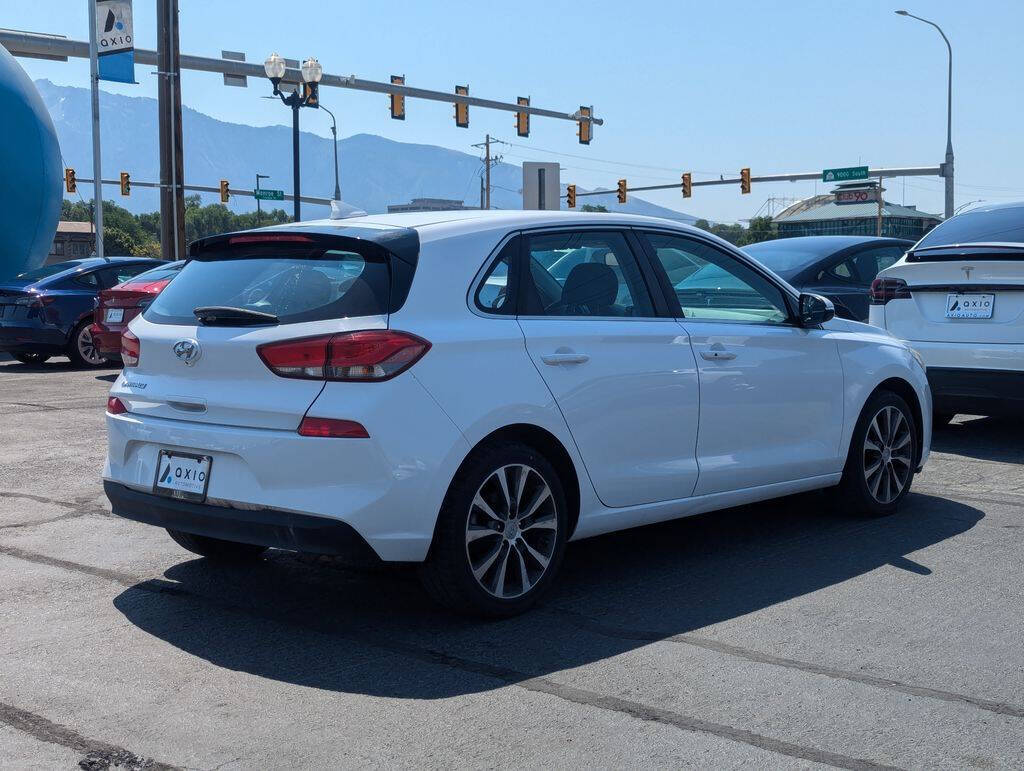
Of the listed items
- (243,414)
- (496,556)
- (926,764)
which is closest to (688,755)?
(926,764)

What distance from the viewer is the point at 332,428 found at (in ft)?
14.6

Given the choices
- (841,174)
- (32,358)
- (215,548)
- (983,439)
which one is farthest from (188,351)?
(841,174)

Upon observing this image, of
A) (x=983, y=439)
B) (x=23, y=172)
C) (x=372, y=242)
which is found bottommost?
(x=983, y=439)

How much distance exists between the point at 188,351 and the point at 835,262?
825 centimetres

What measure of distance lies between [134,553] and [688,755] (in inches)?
133

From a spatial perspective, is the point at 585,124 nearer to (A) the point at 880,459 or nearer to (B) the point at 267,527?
(A) the point at 880,459

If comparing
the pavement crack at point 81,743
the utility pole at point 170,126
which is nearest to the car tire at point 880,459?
the pavement crack at point 81,743

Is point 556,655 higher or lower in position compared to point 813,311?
lower

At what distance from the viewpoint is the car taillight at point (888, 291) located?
909cm

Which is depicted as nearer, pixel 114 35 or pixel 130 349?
pixel 130 349

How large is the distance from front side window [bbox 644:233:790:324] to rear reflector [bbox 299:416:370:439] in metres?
1.92

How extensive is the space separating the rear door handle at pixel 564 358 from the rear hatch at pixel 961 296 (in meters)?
4.47

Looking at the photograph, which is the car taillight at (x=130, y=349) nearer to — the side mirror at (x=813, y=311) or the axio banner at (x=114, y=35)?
the side mirror at (x=813, y=311)

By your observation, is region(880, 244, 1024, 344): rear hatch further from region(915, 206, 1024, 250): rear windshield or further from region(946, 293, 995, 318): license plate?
region(915, 206, 1024, 250): rear windshield
